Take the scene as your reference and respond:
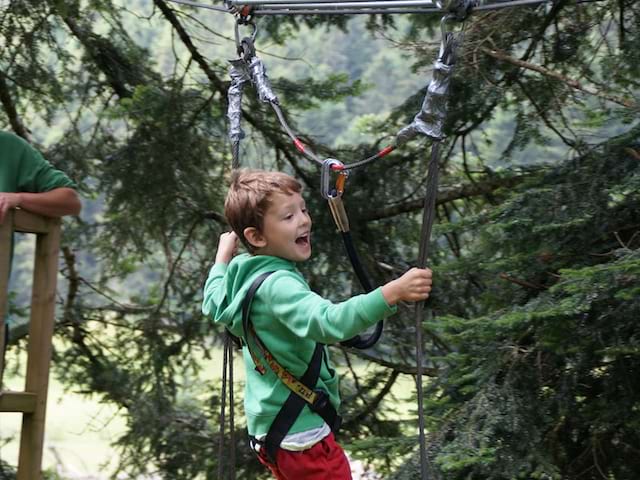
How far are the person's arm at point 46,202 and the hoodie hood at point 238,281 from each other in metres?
0.77

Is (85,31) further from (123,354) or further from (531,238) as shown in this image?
(531,238)

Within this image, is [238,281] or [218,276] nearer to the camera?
[238,281]

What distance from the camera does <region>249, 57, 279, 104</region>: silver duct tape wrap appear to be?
98.7 inches

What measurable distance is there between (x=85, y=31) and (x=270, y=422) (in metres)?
3.97

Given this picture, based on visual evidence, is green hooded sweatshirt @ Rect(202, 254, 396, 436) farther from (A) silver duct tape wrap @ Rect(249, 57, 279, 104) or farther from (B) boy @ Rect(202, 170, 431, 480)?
(A) silver duct tape wrap @ Rect(249, 57, 279, 104)

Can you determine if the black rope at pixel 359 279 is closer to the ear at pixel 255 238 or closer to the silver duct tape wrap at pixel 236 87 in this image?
the ear at pixel 255 238

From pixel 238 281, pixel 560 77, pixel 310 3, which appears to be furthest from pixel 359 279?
pixel 560 77

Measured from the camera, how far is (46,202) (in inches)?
110

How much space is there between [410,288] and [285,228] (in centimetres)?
37

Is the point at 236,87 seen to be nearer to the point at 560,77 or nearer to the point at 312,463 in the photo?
the point at 312,463

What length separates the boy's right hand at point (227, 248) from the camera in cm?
236

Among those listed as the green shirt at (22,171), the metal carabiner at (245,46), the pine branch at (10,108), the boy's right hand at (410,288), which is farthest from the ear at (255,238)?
the pine branch at (10,108)

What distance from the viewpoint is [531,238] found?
3365mm

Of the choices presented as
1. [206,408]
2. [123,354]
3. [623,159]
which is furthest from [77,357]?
[623,159]
